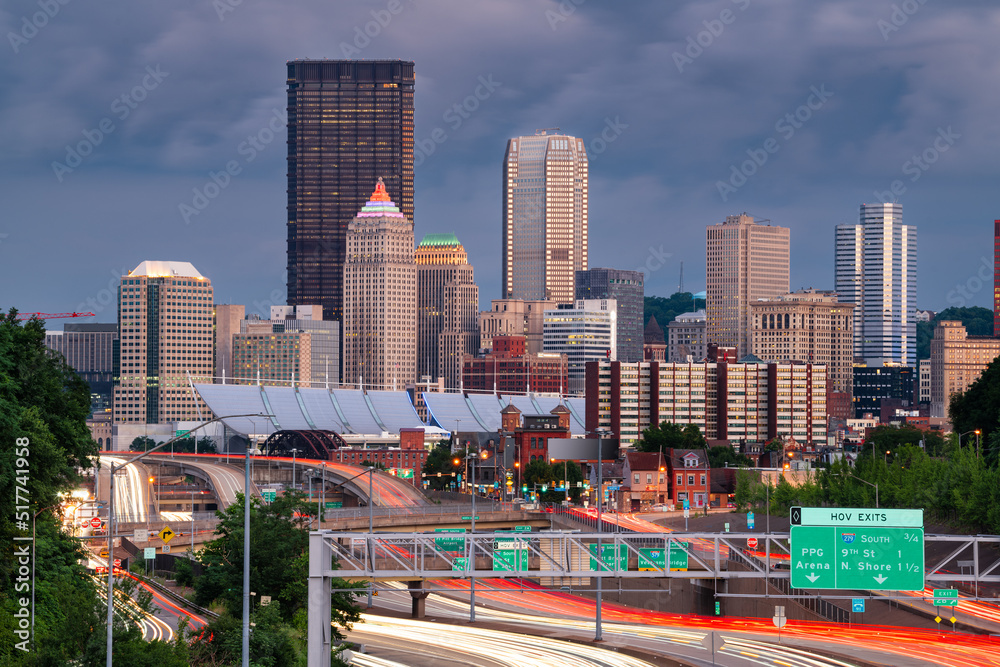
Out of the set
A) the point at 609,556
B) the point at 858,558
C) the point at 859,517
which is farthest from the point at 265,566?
the point at 859,517

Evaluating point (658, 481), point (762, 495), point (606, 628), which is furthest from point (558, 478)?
point (606, 628)

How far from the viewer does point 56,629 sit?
4750cm

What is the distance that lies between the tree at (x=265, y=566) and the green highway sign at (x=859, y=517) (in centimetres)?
2271

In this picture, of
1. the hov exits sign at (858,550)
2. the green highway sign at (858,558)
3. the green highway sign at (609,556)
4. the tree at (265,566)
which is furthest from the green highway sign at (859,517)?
the tree at (265,566)

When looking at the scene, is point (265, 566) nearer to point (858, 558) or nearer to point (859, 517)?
point (858, 558)

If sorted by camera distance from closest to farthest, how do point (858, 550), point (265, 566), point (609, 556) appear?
point (858, 550) < point (265, 566) < point (609, 556)

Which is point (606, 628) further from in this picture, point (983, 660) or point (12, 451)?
point (12, 451)

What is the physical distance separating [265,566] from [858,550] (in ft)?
92.9

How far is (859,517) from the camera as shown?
55.8 m

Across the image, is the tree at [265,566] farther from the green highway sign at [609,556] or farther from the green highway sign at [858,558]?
the green highway sign at [858,558]

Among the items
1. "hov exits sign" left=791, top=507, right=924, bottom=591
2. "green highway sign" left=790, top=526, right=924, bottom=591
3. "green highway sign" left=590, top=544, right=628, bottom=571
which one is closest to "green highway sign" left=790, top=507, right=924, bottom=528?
"hov exits sign" left=791, top=507, right=924, bottom=591

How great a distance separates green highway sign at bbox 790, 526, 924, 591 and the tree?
22353 mm

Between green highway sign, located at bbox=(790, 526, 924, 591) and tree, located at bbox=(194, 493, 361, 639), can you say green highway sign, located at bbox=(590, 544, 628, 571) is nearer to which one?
green highway sign, located at bbox=(790, 526, 924, 591)

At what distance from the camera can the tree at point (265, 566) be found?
223ft
